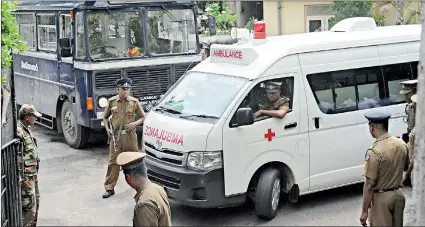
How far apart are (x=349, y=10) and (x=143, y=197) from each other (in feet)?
32.6

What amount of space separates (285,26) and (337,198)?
18.8ft

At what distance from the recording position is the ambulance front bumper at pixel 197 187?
22.1 feet

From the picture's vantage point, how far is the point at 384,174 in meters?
5.30

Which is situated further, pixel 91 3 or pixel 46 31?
pixel 46 31

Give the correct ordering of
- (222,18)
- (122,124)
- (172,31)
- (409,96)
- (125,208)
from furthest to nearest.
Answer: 1. (222,18)
2. (172,31)
3. (122,124)
4. (125,208)
5. (409,96)

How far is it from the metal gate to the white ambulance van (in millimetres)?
1824

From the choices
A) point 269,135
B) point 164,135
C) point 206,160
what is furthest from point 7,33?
point 269,135

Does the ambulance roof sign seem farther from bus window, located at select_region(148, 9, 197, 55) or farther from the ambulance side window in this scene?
bus window, located at select_region(148, 9, 197, 55)

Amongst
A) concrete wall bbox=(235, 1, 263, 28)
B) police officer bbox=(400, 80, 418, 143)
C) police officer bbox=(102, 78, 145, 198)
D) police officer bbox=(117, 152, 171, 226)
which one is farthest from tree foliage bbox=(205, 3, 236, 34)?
police officer bbox=(117, 152, 171, 226)

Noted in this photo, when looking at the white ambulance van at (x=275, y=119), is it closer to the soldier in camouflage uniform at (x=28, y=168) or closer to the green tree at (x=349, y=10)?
the soldier in camouflage uniform at (x=28, y=168)

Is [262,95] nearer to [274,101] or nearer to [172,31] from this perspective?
[274,101]

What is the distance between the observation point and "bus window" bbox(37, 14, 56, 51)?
11.3 meters

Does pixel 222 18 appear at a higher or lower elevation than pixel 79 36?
higher

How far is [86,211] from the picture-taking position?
778cm
